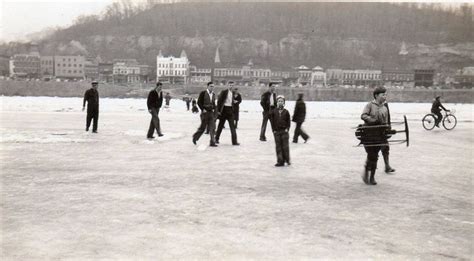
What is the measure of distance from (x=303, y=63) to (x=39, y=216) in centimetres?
16061

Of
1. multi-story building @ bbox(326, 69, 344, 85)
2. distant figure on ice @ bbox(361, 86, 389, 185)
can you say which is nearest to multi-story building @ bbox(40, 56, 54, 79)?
multi-story building @ bbox(326, 69, 344, 85)

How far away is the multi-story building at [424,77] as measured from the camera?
12212 cm

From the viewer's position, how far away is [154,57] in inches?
6422

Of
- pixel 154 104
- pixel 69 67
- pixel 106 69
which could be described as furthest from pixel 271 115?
pixel 69 67

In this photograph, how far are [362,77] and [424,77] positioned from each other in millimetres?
19751

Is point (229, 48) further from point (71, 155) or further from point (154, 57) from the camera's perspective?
point (71, 155)

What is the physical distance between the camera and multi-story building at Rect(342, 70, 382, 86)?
13750 centimetres

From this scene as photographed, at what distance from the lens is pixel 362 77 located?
458ft

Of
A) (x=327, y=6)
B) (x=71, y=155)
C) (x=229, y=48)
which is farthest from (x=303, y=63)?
(x=71, y=155)

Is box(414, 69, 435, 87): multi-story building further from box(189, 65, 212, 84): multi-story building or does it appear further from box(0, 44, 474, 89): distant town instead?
box(189, 65, 212, 84): multi-story building

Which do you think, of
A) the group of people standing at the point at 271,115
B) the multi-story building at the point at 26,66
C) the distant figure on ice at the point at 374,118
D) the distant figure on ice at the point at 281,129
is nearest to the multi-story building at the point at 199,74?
the multi-story building at the point at 26,66

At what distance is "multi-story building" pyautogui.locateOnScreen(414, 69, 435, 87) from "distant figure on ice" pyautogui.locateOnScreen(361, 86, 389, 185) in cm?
12209

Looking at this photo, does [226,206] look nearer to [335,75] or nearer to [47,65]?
[335,75]

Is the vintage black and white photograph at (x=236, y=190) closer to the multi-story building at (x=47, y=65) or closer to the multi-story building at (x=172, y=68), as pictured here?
the multi-story building at (x=172, y=68)
